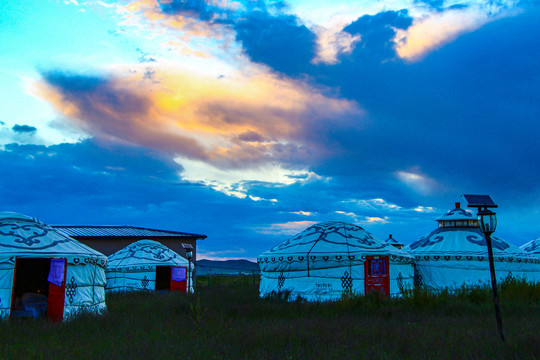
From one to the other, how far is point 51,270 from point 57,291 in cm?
49

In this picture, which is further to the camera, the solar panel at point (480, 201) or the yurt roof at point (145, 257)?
the yurt roof at point (145, 257)

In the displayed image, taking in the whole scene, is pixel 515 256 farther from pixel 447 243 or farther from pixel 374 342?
pixel 374 342

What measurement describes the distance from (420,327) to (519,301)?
15.6ft

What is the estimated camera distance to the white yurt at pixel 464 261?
15672 millimetres

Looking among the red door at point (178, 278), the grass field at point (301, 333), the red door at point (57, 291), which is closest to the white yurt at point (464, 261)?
the grass field at point (301, 333)

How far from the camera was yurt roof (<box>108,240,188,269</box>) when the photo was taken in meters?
20.3

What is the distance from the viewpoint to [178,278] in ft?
68.2

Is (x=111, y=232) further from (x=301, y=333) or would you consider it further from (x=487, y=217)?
(x=487, y=217)

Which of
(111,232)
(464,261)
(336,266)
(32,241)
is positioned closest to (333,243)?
(336,266)

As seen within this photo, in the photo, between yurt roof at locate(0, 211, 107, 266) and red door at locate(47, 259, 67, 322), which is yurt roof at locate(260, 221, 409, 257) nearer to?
yurt roof at locate(0, 211, 107, 266)

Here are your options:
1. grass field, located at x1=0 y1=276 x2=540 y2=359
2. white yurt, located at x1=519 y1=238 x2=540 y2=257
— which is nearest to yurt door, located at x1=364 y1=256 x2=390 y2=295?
grass field, located at x1=0 y1=276 x2=540 y2=359

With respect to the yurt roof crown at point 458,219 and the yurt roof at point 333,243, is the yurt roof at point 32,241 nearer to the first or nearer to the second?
the yurt roof at point 333,243

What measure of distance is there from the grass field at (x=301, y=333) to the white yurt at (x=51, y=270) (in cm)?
102

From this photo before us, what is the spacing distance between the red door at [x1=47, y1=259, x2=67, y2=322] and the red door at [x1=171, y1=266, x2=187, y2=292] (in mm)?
10190
